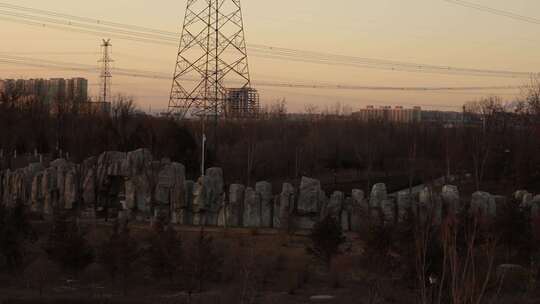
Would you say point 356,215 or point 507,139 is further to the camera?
point 507,139

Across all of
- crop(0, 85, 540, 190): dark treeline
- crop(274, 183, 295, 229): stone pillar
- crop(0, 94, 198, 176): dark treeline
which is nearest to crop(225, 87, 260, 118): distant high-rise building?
crop(0, 85, 540, 190): dark treeline

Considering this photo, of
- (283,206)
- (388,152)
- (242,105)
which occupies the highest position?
(242,105)

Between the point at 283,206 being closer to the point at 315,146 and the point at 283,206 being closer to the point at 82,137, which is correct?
the point at 82,137

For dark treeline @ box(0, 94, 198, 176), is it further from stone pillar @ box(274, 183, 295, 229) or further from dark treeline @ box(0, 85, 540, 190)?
stone pillar @ box(274, 183, 295, 229)

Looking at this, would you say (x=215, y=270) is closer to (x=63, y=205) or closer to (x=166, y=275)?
(x=166, y=275)

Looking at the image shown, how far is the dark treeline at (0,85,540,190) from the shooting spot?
25141 millimetres

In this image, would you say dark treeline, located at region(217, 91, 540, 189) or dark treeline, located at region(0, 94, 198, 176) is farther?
dark treeline, located at region(217, 91, 540, 189)

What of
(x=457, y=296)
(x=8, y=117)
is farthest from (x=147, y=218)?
(x=457, y=296)

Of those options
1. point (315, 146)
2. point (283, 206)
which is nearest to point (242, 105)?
point (315, 146)

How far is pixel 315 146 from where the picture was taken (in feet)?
112

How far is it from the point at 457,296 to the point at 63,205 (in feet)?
53.5

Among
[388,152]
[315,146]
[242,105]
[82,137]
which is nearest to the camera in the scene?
[82,137]

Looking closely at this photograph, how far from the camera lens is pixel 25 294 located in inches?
363

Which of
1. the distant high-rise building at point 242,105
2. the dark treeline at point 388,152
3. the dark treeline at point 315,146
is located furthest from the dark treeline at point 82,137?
the distant high-rise building at point 242,105
